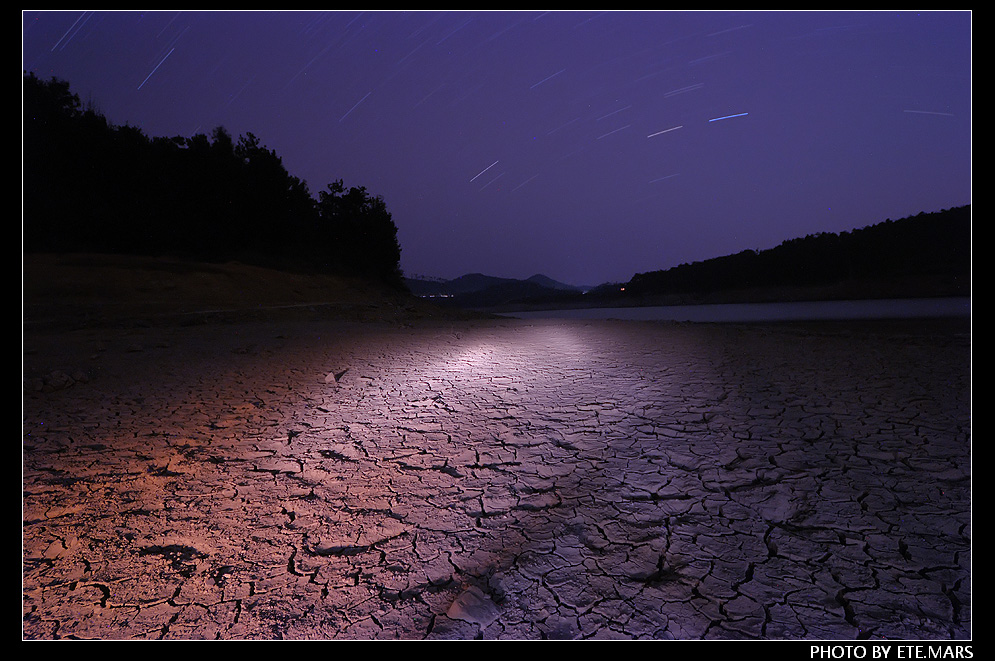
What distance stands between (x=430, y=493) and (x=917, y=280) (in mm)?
56999

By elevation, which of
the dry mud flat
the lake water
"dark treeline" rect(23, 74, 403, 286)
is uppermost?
"dark treeline" rect(23, 74, 403, 286)

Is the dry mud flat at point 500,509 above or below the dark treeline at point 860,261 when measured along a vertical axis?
below

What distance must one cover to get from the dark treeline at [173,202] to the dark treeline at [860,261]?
43.1 meters

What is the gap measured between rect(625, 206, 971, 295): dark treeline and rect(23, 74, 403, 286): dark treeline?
43.1m

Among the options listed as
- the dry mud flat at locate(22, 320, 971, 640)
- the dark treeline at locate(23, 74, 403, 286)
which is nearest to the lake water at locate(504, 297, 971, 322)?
the dry mud flat at locate(22, 320, 971, 640)

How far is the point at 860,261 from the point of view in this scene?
45.7 meters

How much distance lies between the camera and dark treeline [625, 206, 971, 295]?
136 ft

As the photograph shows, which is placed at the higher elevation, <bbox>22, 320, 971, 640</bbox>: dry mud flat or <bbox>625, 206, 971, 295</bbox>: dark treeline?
<bbox>625, 206, 971, 295</bbox>: dark treeline

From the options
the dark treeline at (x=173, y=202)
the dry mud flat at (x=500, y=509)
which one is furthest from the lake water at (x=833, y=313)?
the dark treeline at (x=173, y=202)

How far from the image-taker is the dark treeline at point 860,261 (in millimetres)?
41562

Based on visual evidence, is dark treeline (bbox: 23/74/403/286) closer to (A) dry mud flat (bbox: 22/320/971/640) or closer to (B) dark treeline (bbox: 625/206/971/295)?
(A) dry mud flat (bbox: 22/320/971/640)

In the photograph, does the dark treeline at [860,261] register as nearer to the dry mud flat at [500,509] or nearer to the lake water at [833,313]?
the lake water at [833,313]

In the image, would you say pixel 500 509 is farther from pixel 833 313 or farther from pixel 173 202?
pixel 833 313

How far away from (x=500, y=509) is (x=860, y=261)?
5896 cm
